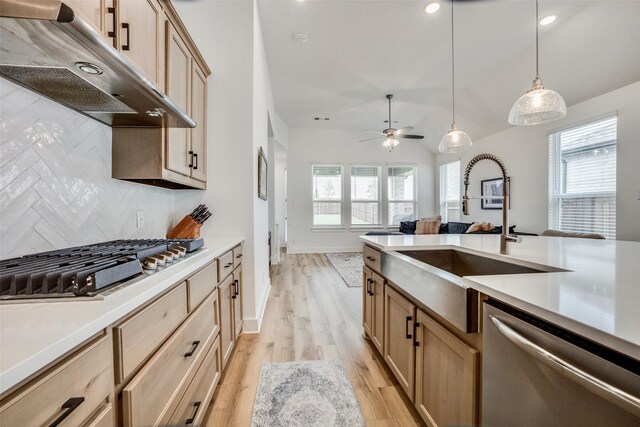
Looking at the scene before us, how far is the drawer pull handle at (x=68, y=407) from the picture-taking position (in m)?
0.51

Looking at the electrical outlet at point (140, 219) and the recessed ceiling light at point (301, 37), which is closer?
the electrical outlet at point (140, 219)

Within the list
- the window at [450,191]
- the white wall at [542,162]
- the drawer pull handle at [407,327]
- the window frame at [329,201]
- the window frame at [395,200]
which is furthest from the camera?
the window frame at [395,200]

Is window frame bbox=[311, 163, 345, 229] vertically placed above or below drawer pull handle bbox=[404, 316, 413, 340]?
above

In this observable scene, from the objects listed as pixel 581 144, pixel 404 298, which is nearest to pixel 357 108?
pixel 581 144

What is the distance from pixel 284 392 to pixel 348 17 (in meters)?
3.50

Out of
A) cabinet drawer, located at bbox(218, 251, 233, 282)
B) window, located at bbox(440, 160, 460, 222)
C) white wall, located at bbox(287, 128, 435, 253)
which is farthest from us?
white wall, located at bbox(287, 128, 435, 253)

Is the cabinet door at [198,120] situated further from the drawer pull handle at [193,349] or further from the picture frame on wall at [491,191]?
the picture frame on wall at [491,191]

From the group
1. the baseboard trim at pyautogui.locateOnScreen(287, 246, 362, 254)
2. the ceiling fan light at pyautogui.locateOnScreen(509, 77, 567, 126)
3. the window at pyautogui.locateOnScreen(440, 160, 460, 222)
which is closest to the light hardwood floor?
the ceiling fan light at pyautogui.locateOnScreen(509, 77, 567, 126)

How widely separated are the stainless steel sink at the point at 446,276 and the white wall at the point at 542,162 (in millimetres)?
2970

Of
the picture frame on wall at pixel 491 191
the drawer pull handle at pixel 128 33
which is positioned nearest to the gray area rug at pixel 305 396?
the drawer pull handle at pixel 128 33

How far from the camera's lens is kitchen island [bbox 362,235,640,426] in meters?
0.55

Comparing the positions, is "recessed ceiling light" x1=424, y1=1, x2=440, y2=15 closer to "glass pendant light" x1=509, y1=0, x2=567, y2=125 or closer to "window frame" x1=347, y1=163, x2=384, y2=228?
"glass pendant light" x1=509, y1=0, x2=567, y2=125

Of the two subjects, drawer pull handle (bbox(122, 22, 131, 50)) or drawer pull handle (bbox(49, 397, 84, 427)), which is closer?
drawer pull handle (bbox(49, 397, 84, 427))

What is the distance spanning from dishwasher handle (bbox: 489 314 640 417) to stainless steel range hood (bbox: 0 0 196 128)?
4.57 feet
